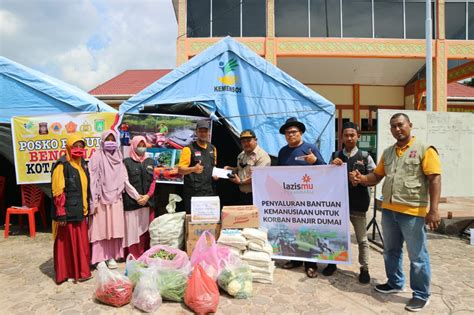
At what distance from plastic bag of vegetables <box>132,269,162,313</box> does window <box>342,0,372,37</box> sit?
12946 mm

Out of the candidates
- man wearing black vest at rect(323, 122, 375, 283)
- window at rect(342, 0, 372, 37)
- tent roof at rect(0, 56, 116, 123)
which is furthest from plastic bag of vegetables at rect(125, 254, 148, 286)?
window at rect(342, 0, 372, 37)

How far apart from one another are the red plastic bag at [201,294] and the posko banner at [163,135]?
226 cm

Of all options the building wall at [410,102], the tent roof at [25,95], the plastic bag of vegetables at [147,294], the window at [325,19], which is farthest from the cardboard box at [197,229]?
the building wall at [410,102]

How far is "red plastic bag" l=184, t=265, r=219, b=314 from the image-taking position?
2.80 meters

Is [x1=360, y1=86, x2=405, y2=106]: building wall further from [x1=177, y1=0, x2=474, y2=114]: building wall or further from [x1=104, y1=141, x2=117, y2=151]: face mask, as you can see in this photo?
[x1=104, y1=141, x2=117, y2=151]: face mask

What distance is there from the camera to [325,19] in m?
13.1

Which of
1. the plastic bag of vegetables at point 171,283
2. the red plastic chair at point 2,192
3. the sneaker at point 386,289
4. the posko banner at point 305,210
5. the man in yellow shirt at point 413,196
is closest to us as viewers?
the man in yellow shirt at point 413,196

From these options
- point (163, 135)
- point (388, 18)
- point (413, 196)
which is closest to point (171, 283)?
point (413, 196)

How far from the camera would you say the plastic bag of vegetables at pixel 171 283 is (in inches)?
118

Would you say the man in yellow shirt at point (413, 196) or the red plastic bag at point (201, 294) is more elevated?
the man in yellow shirt at point (413, 196)

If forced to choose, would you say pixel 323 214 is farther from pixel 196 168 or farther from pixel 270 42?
pixel 270 42

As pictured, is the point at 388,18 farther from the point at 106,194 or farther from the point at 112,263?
the point at 112,263

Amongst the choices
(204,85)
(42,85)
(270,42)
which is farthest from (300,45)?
(42,85)

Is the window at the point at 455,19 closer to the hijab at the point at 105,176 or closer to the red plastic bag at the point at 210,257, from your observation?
the red plastic bag at the point at 210,257
